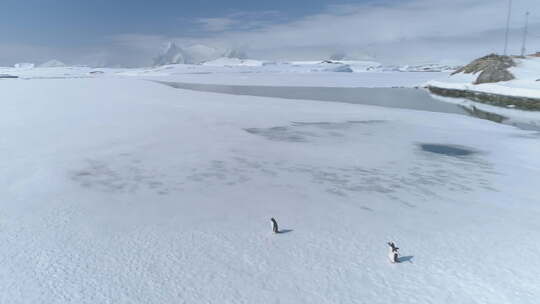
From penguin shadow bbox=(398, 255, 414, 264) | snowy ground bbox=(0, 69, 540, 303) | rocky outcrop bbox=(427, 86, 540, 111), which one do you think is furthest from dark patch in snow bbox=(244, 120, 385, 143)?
rocky outcrop bbox=(427, 86, 540, 111)

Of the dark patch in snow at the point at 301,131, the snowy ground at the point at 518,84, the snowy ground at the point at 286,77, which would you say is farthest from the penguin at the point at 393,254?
the snowy ground at the point at 286,77

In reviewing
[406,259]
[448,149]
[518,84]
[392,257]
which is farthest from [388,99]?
[392,257]

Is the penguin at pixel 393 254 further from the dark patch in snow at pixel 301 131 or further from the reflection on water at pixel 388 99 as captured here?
the reflection on water at pixel 388 99

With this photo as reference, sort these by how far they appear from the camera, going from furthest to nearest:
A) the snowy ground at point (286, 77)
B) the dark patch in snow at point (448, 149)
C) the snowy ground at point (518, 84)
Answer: the snowy ground at point (286, 77) → the snowy ground at point (518, 84) → the dark patch in snow at point (448, 149)

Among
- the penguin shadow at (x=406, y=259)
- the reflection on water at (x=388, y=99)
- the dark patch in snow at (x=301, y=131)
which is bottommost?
the penguin shadow at (x=406, y=259)

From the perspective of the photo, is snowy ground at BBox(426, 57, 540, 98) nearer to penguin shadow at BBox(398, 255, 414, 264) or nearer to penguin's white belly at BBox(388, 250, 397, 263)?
penguin shadow at BBox(398, 255, 414, 264)

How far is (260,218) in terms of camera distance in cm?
756

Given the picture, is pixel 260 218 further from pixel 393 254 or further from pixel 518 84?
pixel 518 84

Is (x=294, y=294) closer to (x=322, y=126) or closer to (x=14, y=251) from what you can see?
(x=14, y=251)

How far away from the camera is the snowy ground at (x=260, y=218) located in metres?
5.21

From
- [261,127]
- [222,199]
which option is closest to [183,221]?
[222,199]

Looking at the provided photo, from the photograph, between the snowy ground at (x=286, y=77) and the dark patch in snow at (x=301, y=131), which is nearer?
the dark patch in snow at (x=301, y=131)

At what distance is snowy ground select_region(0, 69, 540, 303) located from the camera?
205 inches

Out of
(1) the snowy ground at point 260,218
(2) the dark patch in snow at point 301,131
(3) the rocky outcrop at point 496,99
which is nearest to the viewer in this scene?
(1) the snowy ground at point 260,218
